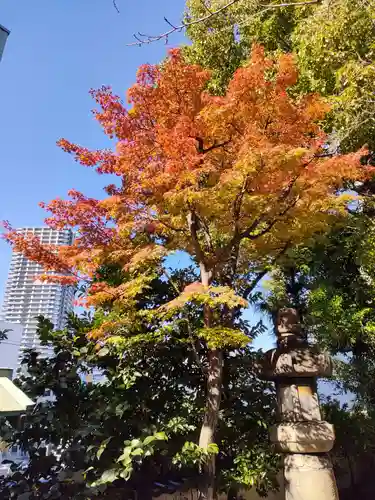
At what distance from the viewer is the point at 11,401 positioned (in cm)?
354

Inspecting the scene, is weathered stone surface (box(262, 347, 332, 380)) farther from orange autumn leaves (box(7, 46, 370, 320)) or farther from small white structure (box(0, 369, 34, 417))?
small white structure (box(0, 369, 34, 417))

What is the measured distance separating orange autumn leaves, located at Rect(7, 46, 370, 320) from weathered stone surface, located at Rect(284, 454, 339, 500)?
290 cm

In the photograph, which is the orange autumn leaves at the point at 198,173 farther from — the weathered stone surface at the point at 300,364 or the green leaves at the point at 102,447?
the green leaves at the point at 102,447

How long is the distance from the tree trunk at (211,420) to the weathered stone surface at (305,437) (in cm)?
100

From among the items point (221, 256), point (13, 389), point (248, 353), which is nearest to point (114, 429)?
point (13, 389)

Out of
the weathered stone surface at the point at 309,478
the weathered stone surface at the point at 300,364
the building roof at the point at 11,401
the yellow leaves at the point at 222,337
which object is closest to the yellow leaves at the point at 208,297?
the yellow leaves at the point at 222,337

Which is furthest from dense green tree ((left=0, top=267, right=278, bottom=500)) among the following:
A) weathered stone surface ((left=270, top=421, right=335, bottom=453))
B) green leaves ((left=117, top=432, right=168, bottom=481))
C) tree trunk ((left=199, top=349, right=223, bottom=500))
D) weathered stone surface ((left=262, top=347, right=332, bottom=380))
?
weathered stone surface ((left=262, top=347, right=332, bottom=380))

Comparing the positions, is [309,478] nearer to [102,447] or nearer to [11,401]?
[102,447]

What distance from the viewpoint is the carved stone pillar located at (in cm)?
462

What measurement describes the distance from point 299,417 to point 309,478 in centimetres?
74

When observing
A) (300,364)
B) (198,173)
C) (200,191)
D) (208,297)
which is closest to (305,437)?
(300,364)

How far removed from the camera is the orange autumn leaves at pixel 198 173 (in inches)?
197

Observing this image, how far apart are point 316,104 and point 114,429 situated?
5.90 meters

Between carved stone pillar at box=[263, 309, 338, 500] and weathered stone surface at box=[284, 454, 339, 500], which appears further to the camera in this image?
carved stone pillar at box=[263, 309, 338, 500]
